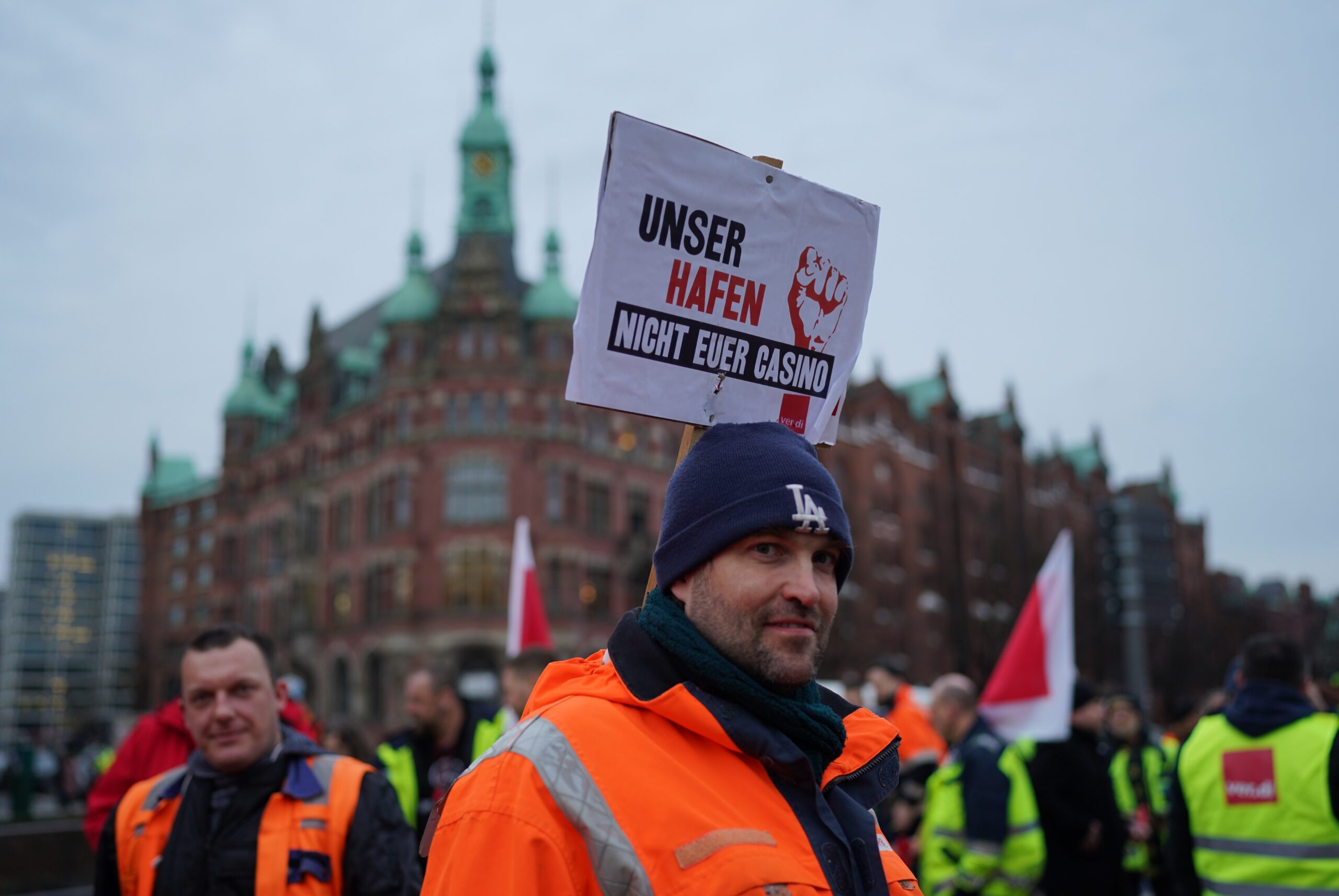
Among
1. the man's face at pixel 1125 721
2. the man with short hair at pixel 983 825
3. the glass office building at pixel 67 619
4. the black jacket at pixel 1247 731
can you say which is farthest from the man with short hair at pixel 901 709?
the glass office building at pixel 67 619

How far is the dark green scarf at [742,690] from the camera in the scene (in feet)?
6.77

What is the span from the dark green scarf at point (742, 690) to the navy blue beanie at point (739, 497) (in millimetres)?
125

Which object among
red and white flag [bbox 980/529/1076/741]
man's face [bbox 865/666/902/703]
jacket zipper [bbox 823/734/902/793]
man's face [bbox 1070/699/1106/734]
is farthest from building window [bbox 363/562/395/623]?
jacket zipper [bbox 823/734/902/793]

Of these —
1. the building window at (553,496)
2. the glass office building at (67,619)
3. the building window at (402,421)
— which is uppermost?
the building window at (402,421)

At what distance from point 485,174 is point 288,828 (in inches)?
1784

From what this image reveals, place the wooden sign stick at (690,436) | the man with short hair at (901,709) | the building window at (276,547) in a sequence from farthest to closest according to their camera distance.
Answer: the building window at (276,547), the man with short hair at (901,709), the wooden sign stick at (690,436)

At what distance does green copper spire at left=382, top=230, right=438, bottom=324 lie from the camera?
4238cm

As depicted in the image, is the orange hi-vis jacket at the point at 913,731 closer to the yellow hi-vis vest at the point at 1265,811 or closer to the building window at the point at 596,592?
the yellow hi-vis vest at the point at 1265,811

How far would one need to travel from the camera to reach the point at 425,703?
6.93 m

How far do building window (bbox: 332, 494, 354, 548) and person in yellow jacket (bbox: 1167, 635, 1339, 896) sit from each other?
41902 mm

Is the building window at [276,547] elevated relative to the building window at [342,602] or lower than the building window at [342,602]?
elevated

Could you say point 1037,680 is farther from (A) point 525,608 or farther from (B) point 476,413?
(B) point 476,413

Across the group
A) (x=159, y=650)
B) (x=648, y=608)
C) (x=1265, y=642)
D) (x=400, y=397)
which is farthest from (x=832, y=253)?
(x=159, y=650)

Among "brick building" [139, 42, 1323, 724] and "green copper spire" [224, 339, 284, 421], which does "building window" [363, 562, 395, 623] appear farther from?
"green copper spire" [224, 339, 284, 421]
